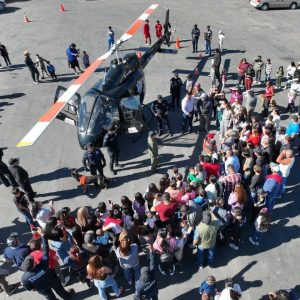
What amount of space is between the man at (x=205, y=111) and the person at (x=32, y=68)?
873cm

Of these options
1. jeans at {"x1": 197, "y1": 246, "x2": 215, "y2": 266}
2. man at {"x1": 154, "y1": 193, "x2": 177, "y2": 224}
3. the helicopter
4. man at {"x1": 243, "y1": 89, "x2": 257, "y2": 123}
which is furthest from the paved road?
man at {"x1": 243, "y1": 89, "x2": 257, "y2": 123}

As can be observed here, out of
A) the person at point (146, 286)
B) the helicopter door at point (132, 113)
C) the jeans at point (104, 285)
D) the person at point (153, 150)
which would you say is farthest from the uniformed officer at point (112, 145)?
the person at point (146, 286)

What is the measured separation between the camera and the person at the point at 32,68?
15523 mm

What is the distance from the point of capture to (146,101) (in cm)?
1488

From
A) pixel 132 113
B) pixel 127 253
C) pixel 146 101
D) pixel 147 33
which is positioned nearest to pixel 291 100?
pixel 146 101

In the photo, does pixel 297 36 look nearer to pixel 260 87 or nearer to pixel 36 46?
pixel 260 87

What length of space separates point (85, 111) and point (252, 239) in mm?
6402

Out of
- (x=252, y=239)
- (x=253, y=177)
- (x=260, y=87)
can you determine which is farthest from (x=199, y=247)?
(x=260, y=87)

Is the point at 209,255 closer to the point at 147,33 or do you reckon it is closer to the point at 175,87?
the point at 175,87

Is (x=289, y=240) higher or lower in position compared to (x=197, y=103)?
lower

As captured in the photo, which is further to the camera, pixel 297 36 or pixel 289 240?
pixel 297 36

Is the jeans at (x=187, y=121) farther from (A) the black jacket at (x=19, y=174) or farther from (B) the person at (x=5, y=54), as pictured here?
(B) the person at (x=5, y=54)

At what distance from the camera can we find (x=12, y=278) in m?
7.87

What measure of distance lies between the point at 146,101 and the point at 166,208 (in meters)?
8.20
